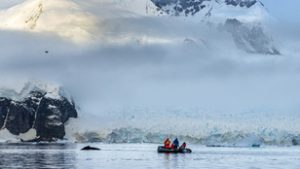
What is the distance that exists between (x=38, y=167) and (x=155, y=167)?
15.4 meters

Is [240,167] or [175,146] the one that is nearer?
[240,167]

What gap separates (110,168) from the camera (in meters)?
96.1

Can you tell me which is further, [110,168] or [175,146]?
[175,146]

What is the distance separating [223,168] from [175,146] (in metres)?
63.4

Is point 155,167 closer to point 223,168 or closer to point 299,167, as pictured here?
point 223,168

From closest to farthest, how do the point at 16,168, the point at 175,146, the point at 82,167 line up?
the point at 16,168 → the point at 82,167 → the point at 175,146

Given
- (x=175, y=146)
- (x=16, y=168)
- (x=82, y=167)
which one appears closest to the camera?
(x=16, y=168)

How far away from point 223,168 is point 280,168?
7642 millimetres

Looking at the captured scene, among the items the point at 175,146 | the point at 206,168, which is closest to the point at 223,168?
the point at 206,168

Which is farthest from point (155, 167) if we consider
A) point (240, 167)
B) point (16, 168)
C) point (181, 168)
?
point (16, 168)

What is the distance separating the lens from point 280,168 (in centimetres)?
9850

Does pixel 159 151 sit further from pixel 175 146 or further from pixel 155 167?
pixel 155 167

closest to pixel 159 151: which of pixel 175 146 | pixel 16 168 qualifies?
pixel 175 146

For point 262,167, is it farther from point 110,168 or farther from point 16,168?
point 16,168
